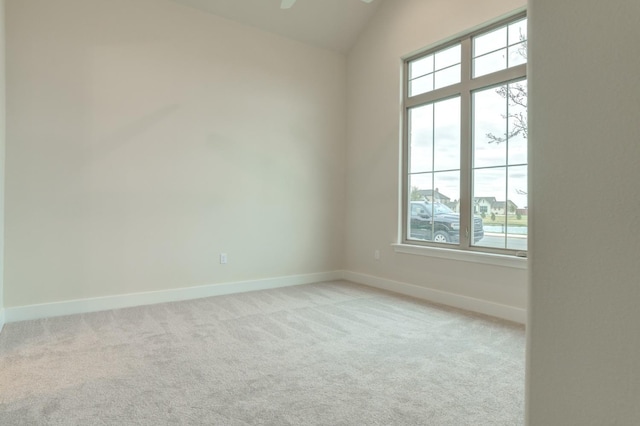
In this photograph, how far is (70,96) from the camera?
3.62 metres

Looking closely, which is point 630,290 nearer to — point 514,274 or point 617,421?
A: point 617,421

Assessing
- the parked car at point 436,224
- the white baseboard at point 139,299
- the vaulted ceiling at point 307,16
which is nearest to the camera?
the white baseboard at point 139,299

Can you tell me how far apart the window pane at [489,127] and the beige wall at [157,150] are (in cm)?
206

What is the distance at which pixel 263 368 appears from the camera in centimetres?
246

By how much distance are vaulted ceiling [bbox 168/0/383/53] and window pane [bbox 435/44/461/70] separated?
1178 millimetres

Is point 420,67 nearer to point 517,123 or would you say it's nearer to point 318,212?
point 517,123

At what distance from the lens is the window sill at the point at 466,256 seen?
3.51 metres

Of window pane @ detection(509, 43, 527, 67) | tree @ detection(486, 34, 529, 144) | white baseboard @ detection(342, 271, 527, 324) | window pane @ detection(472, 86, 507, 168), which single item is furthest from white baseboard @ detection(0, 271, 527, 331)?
window pane @ detection(509, 43, 527, 67)

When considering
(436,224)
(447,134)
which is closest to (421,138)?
(447,134)

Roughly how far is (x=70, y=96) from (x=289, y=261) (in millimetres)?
2998

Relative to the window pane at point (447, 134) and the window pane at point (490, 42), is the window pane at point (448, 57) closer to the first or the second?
the window pane at point (490, 42)

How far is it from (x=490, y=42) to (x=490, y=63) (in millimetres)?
216

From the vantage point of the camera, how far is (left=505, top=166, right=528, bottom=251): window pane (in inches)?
140

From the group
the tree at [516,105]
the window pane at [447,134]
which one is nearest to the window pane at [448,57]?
the window pane at [447,134]
